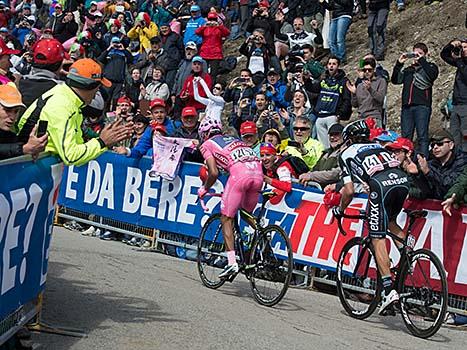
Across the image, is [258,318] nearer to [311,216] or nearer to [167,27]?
[311,216]

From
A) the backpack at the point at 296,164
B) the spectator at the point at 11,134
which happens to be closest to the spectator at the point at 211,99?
the backpack at the point at 296,164

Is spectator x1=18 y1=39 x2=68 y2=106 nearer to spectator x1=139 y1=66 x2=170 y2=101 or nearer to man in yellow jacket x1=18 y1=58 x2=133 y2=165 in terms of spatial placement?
man in yellow jacket x1=18 y1=58 x2=133 y2=165

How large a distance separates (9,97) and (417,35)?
15.6m

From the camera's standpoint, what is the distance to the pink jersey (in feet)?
35.5

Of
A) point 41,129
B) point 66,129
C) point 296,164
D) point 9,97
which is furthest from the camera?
point 296,164

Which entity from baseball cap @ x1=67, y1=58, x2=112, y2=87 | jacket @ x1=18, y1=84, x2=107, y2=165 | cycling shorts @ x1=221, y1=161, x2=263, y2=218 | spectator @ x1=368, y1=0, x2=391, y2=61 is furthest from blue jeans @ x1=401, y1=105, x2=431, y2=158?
jacket @ x1=18, y1=84, x2=107, y2=165

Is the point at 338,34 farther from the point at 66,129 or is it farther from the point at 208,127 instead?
the point at 66,129

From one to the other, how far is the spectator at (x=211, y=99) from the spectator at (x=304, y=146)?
172cm

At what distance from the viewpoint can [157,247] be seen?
14.5 m

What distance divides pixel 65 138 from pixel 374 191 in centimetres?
370

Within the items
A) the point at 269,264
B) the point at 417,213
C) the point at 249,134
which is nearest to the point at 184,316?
the point at 269,264

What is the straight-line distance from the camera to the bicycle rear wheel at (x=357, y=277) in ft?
33.8

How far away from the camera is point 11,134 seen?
7500mm

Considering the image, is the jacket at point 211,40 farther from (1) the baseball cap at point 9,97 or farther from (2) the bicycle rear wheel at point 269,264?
(1) the baseball cap at point 9,97
